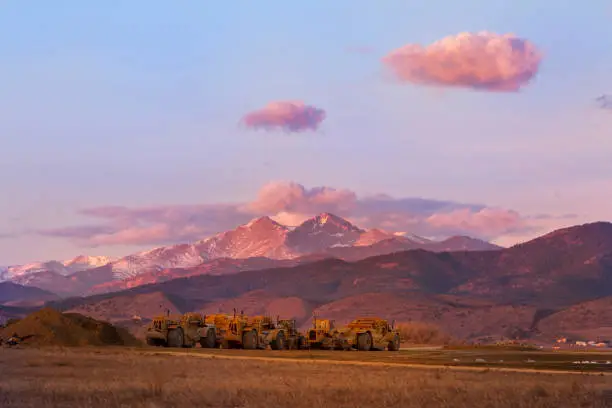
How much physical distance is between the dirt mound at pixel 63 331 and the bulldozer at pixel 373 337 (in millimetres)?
18390

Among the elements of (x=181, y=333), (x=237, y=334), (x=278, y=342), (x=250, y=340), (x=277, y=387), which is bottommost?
(x=277, y=387)

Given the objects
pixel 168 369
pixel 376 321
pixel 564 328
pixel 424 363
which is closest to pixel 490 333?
pixel 564 328

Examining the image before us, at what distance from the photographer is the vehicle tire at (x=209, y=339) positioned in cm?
Answer: 7000

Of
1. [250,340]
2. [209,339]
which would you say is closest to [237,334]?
[250,340]

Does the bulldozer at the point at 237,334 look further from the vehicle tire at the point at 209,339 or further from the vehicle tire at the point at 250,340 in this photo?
the vehicle tire at the point at 209,339

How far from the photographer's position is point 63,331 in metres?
70.8

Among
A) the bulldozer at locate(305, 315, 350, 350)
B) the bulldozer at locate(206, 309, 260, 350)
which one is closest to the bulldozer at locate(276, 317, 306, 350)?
the bulldozer at locate(305, 315, 350, 350)

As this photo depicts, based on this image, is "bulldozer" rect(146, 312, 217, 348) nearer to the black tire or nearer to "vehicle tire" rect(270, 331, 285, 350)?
the black tire

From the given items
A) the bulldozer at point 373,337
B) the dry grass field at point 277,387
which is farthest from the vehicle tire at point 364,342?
the dry grass field at point 277,387

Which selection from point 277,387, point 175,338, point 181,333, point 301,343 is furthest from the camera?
point 301,343

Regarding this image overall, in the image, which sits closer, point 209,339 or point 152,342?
point 152,342

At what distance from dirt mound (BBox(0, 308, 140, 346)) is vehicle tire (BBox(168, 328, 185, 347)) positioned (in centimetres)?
644

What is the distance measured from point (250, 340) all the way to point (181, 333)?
529cm

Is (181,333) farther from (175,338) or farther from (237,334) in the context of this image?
(237,334)
